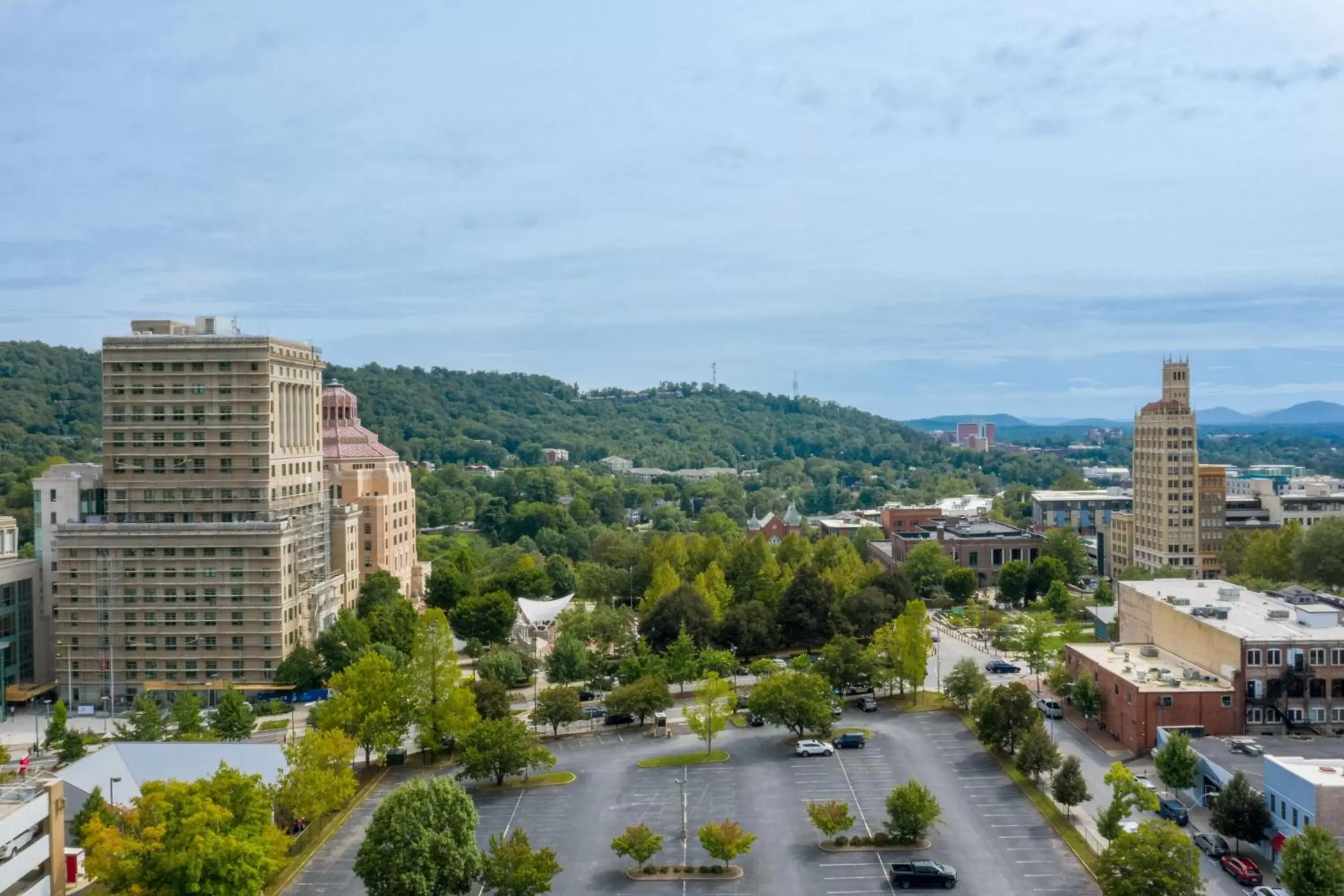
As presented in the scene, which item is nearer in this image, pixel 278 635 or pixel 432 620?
pixel 432 620

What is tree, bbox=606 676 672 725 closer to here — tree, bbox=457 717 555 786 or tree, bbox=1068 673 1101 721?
tree, bbox=457 717 555 786

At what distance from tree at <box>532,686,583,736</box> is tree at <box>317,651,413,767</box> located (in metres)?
7.48

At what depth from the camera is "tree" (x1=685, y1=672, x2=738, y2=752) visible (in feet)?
193

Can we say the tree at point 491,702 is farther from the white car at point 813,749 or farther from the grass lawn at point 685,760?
the white car at point 813,749

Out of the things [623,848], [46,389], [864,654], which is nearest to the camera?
[623,848]

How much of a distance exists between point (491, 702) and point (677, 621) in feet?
61.3

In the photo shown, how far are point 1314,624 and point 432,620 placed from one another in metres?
46.0

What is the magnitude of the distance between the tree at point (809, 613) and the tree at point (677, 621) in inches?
243

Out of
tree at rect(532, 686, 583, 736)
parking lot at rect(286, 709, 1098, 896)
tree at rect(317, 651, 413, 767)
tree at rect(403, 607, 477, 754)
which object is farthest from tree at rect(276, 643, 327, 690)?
parking lot at rect(286, 709, 1098, 896)

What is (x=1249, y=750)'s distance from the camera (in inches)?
2016

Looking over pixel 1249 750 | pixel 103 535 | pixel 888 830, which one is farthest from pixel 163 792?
pixel 1249 750

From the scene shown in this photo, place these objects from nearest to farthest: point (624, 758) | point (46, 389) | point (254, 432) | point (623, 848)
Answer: point (623, 848) → point (624, 758) → point (254, 432) → point (46, 389)

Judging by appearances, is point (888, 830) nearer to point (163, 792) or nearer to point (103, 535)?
point (163, 792)

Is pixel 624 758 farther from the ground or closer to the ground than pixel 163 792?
closer to the ground
